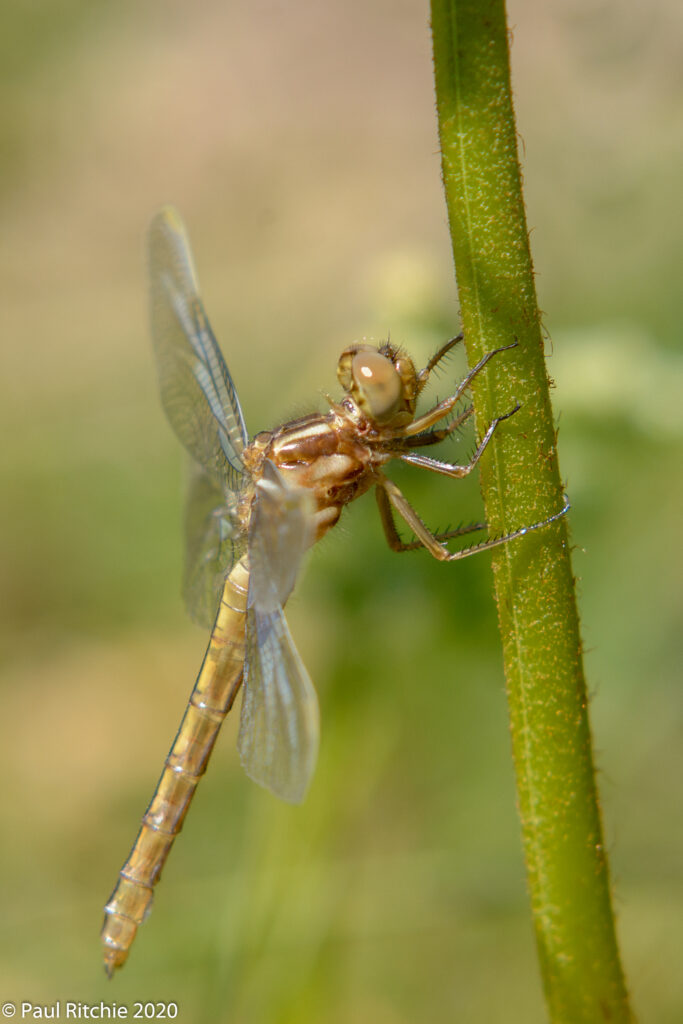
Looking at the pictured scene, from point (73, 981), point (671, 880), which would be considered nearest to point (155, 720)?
point (73, 981)

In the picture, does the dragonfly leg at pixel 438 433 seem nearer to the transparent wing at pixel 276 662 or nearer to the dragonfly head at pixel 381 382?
the dragonfly head at pixel 381 382

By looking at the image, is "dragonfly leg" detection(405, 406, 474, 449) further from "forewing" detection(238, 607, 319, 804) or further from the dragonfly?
"forewing" detection(238, 607, 319, 804)

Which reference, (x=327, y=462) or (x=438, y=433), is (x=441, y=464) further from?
(x=327, y=462)

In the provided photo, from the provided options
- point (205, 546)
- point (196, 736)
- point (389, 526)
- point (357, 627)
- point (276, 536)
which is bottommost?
point (357, 627)

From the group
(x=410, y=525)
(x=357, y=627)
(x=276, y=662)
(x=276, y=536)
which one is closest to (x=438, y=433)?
(x=410, y=525)

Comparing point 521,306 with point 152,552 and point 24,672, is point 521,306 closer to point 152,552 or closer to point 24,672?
point 152,552

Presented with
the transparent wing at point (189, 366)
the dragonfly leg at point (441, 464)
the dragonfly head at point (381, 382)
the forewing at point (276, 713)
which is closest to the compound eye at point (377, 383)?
the dragonfly head at point (381, 382)
